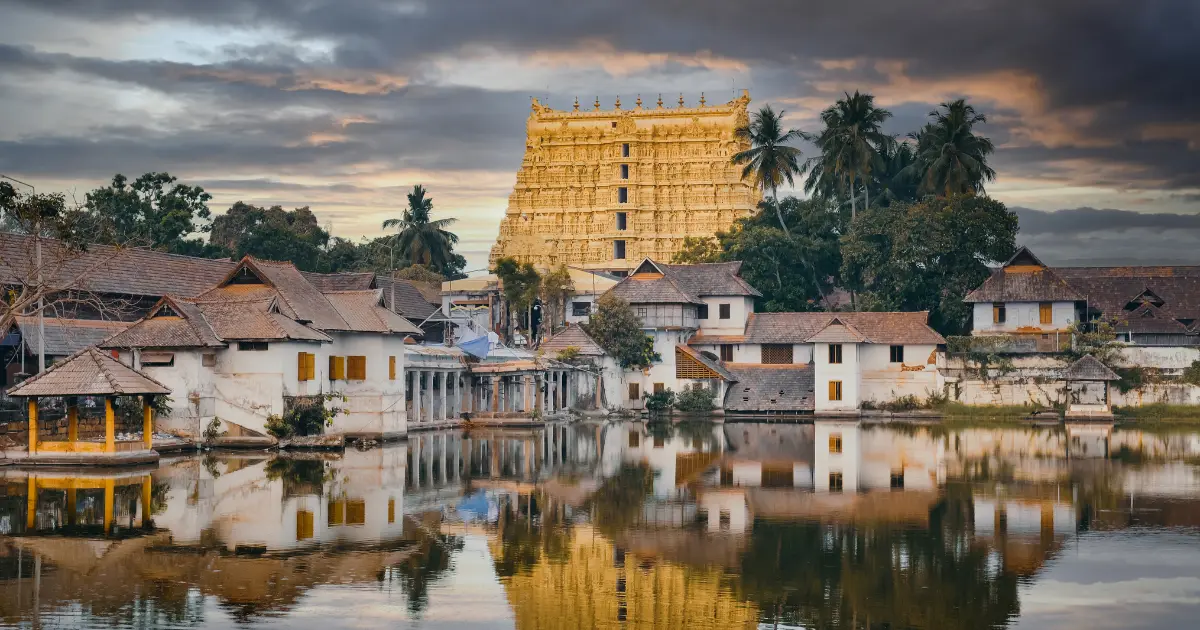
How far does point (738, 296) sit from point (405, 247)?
1031 inches

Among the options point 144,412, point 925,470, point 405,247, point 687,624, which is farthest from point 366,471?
point 405,247

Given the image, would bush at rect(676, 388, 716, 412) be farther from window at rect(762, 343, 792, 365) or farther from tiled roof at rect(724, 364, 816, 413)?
window at rect(762, 343, 792, 365)

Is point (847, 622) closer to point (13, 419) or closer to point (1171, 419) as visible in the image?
point (13, 419)

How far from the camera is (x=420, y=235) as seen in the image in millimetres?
81250

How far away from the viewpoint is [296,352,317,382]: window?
37312mm

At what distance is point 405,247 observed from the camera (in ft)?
268

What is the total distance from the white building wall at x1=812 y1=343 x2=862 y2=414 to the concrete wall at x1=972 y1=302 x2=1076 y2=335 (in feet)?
21.5

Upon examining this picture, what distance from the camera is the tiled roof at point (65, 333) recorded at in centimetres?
3841

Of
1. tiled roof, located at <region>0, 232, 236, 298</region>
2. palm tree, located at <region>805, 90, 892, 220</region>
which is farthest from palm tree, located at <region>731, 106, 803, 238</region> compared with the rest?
tiled roof, located at <region>0, 232, 236, 298</region>

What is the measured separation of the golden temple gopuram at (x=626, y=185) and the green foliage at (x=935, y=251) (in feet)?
71.1

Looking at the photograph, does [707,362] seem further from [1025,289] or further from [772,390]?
[1025,289]

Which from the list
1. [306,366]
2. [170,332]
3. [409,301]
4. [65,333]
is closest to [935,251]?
[409,301]

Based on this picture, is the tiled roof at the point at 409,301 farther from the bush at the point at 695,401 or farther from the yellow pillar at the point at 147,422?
the yellow pillar at the point at 147,422

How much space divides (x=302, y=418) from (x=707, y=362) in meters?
26.4
